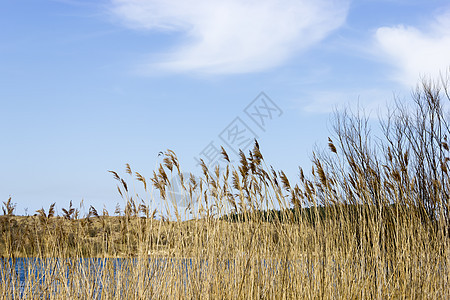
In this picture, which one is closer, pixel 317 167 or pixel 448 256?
pixel 317 167

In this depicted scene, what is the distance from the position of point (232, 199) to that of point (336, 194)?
1072 millimetres

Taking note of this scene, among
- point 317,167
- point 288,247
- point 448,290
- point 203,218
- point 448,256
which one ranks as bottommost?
point 448,290

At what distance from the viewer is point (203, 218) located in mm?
3051

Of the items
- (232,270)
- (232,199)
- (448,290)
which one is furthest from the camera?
(448,290)

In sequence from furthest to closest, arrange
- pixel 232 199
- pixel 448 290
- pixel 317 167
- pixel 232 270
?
pixel 448 290
pixel 317 167
pixel 232 199
pixel 232 270

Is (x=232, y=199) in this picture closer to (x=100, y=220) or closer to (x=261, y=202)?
(x=261, y=202)

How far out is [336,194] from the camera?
370 centimetres

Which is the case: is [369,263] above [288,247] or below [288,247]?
below

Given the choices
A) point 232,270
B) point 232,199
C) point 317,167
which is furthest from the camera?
point 317,167

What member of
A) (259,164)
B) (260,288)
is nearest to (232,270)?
(260,288)

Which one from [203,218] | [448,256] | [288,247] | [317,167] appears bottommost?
[448,256]

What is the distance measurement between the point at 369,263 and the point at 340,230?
1.17 feet

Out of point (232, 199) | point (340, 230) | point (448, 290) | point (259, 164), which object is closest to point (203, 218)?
point (232, 199)

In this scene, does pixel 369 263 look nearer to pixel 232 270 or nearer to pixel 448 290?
pixel 448 290
